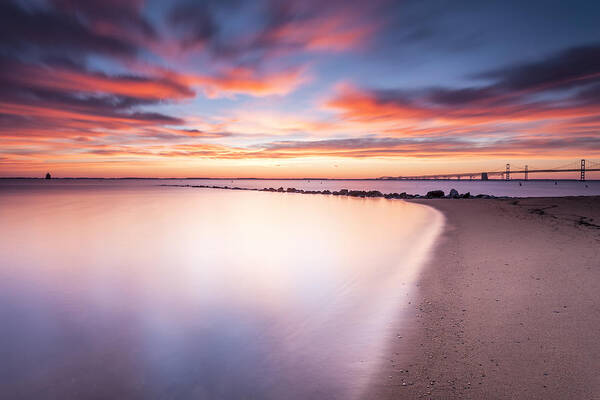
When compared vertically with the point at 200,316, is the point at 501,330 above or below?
above

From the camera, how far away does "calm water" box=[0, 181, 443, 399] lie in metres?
4.10

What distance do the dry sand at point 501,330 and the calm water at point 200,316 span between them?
0.46m

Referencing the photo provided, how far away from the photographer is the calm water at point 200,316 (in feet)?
13.4

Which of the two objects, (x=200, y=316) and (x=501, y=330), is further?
(x=200, y=316)

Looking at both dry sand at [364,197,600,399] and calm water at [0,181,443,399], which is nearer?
dry sand at [364,197,600,399]

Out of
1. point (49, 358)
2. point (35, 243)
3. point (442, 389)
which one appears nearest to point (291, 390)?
point (442, 389)

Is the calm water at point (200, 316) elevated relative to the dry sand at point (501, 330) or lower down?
lower down

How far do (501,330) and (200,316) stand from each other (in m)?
4.85

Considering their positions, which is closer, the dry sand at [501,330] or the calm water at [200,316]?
the dry sand at [501,330]

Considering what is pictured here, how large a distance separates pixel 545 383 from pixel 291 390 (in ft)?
8.67

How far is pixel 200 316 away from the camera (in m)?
6.22

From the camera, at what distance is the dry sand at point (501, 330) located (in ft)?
11.7

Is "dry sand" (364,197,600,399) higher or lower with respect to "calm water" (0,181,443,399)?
higher

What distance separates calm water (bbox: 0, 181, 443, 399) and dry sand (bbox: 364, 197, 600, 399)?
465mm
